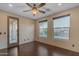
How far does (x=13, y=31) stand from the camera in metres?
5.78

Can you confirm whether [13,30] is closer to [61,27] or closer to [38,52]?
[38,52]

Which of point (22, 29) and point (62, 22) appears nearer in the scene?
point (62, 22)

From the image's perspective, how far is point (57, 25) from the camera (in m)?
5.54

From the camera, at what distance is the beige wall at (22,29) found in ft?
15.9

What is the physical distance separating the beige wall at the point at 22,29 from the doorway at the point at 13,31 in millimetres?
327

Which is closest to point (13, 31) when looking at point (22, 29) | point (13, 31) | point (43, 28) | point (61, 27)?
point (13, 31)

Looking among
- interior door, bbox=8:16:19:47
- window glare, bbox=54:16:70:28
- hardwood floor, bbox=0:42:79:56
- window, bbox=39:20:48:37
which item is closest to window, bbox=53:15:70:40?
window glare, bbox=54:16:70:28

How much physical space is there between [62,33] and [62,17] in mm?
940

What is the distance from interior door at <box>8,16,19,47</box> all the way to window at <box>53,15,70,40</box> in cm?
261

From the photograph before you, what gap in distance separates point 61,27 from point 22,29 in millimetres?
2979

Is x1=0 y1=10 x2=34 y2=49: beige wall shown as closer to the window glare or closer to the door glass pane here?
the door glass pane

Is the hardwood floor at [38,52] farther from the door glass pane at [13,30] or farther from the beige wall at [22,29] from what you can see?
the door glass pane at [13,30]

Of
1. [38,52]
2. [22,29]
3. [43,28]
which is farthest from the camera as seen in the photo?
[43,28]

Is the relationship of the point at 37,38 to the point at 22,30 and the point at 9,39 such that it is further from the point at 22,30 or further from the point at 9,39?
the point at 9,39
